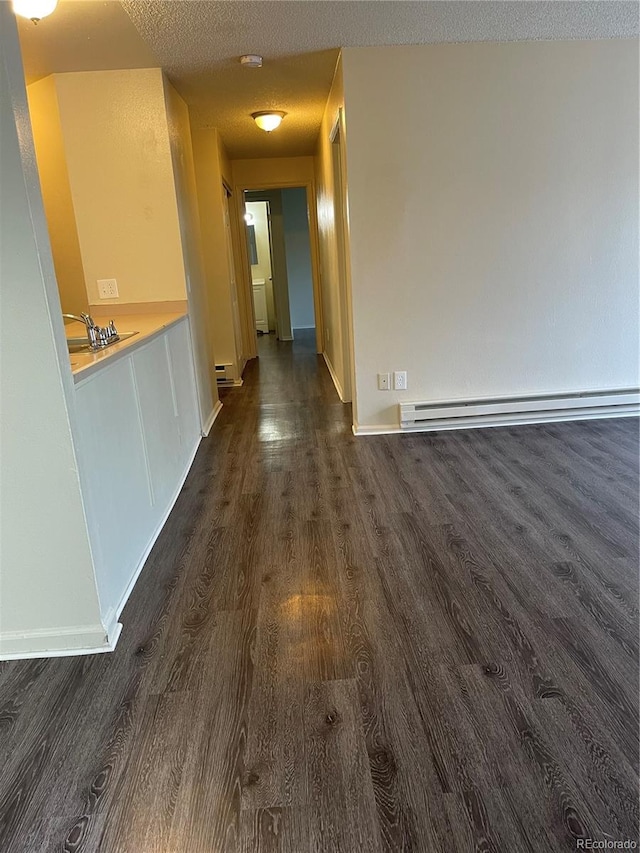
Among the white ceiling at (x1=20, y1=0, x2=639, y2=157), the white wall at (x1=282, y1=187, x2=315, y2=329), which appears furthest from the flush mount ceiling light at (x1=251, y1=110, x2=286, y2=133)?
the white wall at (x1=282, y1=187, x2=315, y2=329)

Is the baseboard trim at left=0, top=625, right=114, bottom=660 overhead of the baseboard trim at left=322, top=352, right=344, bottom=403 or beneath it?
beneath

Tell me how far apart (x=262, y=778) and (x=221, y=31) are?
322 centimetres

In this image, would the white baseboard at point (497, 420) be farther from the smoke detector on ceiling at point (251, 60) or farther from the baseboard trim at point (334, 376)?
the smoke detector on ceiling at point (251, 60)

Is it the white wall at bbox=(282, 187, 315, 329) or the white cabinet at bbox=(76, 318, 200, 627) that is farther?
the white wall at bbox=(282, 187, 315, 329)

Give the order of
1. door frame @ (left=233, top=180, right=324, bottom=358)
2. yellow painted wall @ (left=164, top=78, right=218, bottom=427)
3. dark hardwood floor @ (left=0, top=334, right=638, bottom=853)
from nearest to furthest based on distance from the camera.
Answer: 1. dark hardwood floor @ (left=0, top=334, right=638, bottom=853)
2. yellow painted wall @ (left=164, top=78, right=218, bottom=427)
3. door frame @ (left=233, top=180, right=324, bottom=358)

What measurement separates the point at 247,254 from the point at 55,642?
5613 mm

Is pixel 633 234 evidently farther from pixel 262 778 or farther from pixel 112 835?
pixel 112 835

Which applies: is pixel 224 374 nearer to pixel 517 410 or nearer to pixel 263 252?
pixel 517 410

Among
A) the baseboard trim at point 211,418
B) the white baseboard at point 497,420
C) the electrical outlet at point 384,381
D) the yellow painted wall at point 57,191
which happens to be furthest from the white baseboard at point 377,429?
the yellow painted wall at point 57,191

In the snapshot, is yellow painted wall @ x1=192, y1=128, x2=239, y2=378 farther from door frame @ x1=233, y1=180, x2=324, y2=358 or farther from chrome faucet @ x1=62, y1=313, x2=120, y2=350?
chrome faucet @ x1=62, y1=313, x2=120, y2=350

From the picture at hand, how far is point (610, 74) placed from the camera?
3.31 m

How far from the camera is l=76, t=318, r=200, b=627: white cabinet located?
180cm

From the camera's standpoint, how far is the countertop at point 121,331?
71.5 inches

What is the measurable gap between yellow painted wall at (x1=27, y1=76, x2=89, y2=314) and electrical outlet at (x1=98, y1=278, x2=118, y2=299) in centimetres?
19
